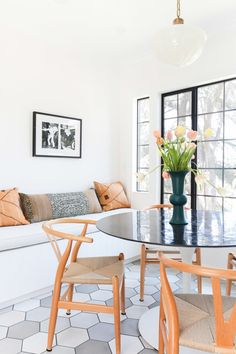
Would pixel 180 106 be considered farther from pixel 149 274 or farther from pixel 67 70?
pixel 149 274

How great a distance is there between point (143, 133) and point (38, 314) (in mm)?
2728

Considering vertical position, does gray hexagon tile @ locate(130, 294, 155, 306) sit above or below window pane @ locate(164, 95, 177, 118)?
below

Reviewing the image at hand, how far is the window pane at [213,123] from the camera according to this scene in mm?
3309

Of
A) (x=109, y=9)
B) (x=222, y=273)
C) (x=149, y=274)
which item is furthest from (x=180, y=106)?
(x=222, y=273)

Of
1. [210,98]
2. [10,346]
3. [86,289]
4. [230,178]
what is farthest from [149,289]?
[210,98]

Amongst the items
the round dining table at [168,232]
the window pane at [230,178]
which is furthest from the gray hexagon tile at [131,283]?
the window pane at [230,178]

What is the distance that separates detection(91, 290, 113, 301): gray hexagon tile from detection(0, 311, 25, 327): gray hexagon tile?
0.62 m

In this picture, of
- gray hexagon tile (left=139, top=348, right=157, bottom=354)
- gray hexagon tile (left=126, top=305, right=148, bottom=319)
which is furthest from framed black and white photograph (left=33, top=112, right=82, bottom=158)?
gray hexagon tile (left=139, top=348, right=157, bottom=354)

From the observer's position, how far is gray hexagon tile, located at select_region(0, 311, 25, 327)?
2143mm

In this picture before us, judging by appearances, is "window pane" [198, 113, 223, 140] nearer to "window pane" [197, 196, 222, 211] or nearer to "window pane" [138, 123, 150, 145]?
"window pane" [197, 196, 222, 211]

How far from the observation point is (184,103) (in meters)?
3.64

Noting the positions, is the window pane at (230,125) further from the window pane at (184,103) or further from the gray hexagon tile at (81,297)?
the gray hexagon tile at (81,297)

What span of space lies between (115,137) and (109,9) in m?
1.85

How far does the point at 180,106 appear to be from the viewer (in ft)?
12.1
